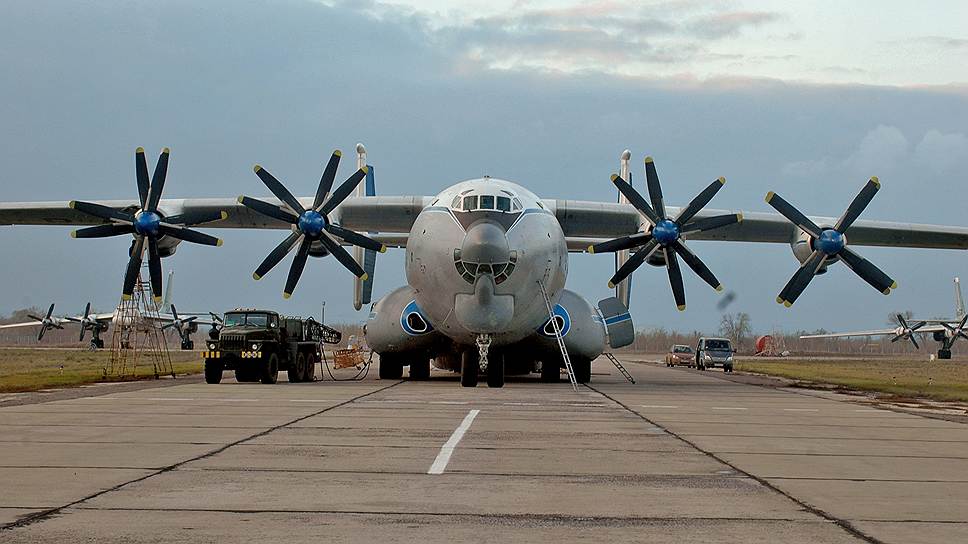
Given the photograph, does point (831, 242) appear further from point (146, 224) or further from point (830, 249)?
point (146, 224)

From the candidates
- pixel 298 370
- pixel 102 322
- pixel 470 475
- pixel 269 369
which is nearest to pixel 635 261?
pixel 298 370

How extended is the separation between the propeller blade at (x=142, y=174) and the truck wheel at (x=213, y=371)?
498 centimetres

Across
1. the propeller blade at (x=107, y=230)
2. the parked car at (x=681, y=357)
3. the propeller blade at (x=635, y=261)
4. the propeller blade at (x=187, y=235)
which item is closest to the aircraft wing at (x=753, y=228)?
the propeller blade at (x=635, y=261)

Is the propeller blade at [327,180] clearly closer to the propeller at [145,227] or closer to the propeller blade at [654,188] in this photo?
the propeller at [145,227]

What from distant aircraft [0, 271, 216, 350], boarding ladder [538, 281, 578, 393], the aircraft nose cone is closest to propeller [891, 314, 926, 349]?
distant aircraft [0, 271, 216, 350]

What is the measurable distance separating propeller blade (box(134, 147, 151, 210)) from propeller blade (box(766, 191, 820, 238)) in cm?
1564

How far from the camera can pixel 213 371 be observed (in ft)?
79.9

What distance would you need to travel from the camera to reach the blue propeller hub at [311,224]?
25891mm

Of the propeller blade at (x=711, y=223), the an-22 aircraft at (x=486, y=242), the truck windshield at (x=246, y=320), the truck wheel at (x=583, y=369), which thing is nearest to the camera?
the an-22 aircraft at (x=486, y=242)

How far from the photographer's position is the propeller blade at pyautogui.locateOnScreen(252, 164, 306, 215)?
2634 centimetres

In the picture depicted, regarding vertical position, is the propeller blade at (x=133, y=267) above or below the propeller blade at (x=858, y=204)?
below

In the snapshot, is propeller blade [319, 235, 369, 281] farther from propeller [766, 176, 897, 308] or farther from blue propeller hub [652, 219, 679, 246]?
propeller [766, 176, 897, 308]

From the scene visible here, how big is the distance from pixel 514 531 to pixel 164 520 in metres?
2.18

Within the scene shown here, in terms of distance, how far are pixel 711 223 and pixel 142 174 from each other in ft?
47.5
